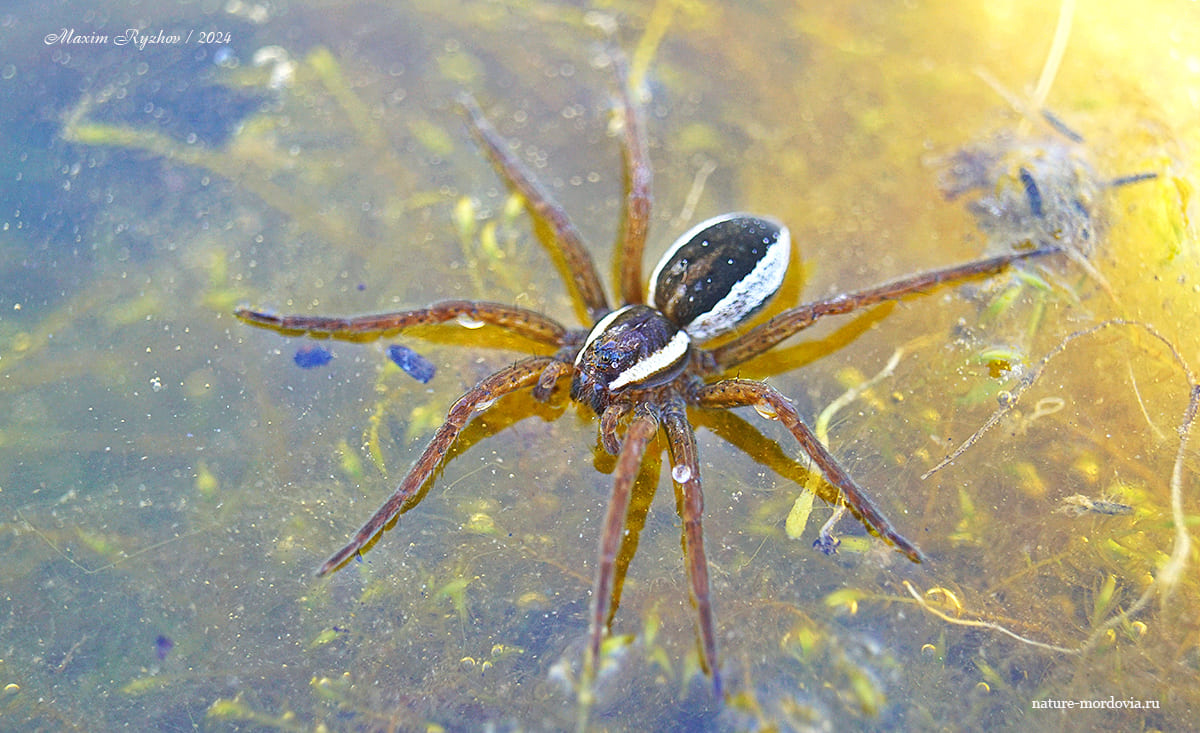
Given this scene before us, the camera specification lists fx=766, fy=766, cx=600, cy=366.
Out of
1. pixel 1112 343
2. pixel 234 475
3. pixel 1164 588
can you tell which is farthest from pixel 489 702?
pixel 1112 343

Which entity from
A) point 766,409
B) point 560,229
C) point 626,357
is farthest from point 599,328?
point 766,409

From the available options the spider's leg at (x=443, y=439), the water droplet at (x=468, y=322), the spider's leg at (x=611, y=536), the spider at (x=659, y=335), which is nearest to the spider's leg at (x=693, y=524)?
the spider at (x=659, y=335)

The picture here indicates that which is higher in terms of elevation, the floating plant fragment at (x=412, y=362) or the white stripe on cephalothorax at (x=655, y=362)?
the white stripe on cephalothorax at (x=655, y=362)

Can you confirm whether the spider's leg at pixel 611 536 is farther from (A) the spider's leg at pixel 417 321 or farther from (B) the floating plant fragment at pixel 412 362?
(B) the floating plant fragment at pixel 412 362

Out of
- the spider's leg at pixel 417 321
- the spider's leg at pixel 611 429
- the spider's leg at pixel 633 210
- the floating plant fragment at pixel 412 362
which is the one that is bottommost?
the floating plant fragment at pixel 412 362

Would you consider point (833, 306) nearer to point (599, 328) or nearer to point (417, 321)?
point (599, 328)

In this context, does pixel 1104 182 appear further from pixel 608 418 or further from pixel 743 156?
pixel 608 418

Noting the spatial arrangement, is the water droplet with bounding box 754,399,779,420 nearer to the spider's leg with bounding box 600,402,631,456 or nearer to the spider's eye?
the spider's eye
